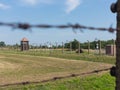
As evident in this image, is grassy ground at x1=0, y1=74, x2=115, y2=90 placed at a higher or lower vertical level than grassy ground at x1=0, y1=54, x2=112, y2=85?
lower

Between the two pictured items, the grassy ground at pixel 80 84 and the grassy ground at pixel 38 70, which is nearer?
the grassy ground at pixel 80 84

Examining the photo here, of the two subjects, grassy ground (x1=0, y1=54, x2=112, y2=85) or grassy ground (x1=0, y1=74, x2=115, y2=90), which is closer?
grassy ground (x1=0, y1=74, x2=115, y2=90)

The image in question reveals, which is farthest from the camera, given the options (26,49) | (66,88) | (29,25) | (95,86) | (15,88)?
(26,49)

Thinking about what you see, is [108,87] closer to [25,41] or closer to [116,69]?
[116,69]

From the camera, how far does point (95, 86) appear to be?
14.4 meters

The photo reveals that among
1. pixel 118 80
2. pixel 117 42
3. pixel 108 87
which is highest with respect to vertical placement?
pixel 117 42

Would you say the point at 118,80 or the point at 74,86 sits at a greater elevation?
the point at 118,80

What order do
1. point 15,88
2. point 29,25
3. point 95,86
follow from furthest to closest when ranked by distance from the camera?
point 95,86 < point 15,88 < point 29,25

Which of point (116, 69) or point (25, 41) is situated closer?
point (116, 69)

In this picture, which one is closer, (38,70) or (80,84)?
(80,84)

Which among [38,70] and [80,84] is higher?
[38,70]

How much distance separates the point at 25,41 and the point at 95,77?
54.2 metres

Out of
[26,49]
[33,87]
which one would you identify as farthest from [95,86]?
[26,49]

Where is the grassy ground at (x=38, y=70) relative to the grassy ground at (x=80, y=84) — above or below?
above
